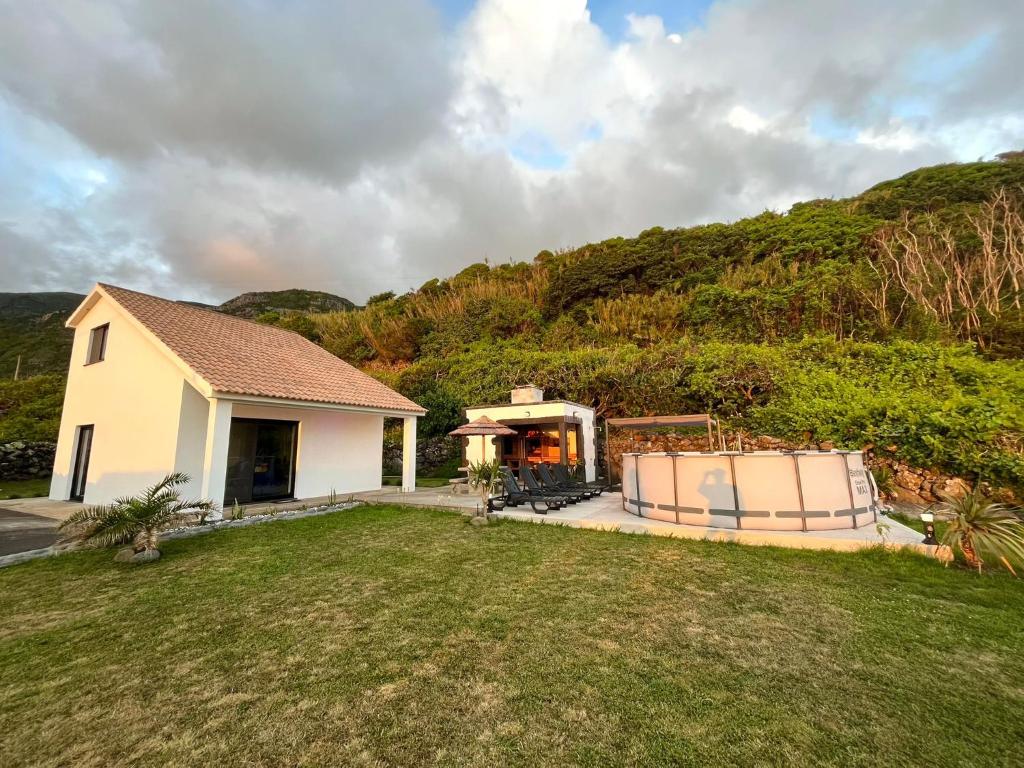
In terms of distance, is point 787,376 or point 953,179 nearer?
point 787,376

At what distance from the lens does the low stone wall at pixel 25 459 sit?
14.5 metres

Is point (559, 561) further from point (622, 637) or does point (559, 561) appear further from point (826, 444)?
point (826, 444)

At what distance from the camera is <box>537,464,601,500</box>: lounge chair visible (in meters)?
10.6

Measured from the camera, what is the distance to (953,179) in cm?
2591

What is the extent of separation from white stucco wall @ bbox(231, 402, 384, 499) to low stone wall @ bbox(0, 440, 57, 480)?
12005 millimetres

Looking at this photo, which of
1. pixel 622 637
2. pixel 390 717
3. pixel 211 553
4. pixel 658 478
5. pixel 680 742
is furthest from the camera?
pixel 658 478

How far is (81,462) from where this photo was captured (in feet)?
36.9

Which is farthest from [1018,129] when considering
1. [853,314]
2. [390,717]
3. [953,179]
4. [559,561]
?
[390,717]

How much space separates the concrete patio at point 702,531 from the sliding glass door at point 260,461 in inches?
106

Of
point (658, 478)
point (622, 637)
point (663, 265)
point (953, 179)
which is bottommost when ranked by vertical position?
point (622, 637)

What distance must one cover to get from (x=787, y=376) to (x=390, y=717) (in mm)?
14490

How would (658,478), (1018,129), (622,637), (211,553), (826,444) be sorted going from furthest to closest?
(1018,129), (826,444), (658,478), (211,553), (622,637)

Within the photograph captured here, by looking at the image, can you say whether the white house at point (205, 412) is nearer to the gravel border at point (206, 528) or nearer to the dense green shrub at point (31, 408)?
the gravel border at point (206, 528)

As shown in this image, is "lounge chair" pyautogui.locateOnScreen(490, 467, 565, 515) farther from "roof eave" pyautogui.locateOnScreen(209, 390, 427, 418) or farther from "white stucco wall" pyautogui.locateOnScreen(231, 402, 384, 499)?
"white stucco wall" pyautogui.locateOnScreen(231, 402, 384, 499)
